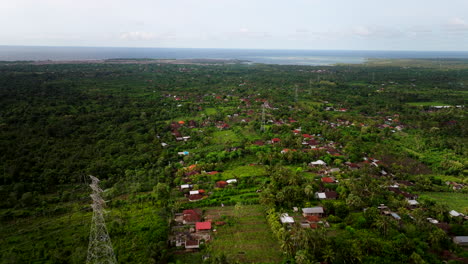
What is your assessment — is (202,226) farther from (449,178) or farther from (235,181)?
(449,178)

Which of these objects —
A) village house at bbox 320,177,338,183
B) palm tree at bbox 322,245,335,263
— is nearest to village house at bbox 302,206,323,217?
palm tree at bbox 322,245,335,263

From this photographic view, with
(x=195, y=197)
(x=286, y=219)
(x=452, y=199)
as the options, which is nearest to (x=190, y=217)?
(x=195, y=197)

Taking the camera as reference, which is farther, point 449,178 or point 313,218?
point 449,178

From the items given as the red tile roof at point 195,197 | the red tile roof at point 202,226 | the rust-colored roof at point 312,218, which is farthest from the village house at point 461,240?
the red tile roof at point 195,197

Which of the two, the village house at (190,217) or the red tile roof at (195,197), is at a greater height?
the red tile roof at (195,197)

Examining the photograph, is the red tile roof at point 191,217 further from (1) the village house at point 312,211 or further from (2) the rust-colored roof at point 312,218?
(2) the rust-colored roof at point 312,218

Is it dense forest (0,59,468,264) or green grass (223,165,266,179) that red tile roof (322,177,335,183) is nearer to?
dense forest (0,59,468,264)

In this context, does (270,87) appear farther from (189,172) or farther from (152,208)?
(152,208)
